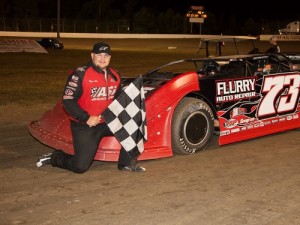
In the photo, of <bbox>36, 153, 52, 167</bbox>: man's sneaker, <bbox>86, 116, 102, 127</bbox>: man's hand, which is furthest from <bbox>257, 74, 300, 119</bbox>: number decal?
<bbox>36, 153, 52, 167</bbox>: man's sneaker

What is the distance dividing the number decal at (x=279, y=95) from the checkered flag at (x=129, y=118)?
82.3 inches

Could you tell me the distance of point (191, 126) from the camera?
5.83 m

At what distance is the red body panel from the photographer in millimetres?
5241

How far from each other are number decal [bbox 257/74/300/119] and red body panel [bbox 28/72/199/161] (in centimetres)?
124

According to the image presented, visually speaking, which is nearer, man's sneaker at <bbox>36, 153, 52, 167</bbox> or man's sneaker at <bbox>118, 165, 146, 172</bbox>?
man's sneaker at <bbox>118, 165, 146, 172</bbox>

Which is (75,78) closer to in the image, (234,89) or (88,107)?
(88,107)

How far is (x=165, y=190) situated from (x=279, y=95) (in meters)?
2.89

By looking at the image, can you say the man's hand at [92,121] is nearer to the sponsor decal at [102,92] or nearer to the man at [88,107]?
the man at [88,107]

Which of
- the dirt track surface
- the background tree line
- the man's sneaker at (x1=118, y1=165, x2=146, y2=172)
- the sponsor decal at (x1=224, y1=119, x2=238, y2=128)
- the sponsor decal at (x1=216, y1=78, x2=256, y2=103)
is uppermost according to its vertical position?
the background tree line

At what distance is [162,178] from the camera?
4992 millimetres

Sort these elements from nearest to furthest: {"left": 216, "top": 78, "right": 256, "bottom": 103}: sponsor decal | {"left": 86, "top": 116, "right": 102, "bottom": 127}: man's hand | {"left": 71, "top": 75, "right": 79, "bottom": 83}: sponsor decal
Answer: {"left": 86, "top": 116, "right": 102, "bottom": 127}: man's hand < {"left": 71, "top": 75, "right": 79, "bottom": 83}: sponsor decal < {"left": 216, "top": 78, "right": 256, "bottom": 103}: sponsor decal

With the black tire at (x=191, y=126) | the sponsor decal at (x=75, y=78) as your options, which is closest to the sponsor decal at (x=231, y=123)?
the black tire at (x=191, y=126)

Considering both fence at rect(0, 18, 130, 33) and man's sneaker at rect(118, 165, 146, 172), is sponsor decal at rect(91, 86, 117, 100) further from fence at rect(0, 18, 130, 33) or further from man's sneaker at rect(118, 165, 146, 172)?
fence at rect(0, 18, 130, 33)

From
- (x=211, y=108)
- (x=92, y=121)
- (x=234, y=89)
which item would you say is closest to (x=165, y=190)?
(x=92, y=121)
